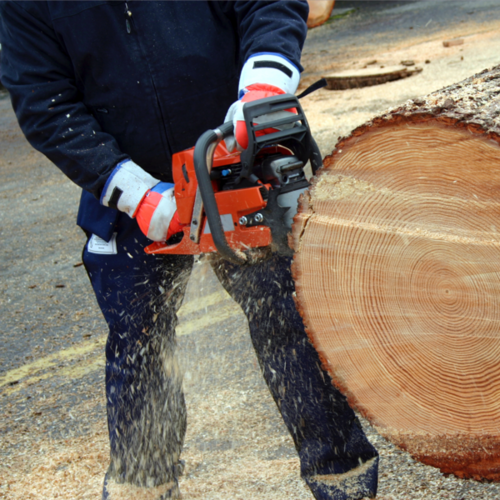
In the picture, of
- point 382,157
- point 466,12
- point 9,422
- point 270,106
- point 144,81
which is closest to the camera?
point 382,157

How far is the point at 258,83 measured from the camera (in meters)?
1.72

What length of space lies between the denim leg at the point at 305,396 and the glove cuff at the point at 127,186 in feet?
1.39

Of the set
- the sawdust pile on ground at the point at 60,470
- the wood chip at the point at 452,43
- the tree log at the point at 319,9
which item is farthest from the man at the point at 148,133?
the wood chip at the point at 452,43

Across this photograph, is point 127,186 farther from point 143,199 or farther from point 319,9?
point 319,9

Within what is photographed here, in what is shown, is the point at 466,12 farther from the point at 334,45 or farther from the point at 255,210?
the point at 255,210

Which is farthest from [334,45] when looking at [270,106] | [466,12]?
[270,106]

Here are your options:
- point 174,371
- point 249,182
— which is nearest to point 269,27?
point 249,182

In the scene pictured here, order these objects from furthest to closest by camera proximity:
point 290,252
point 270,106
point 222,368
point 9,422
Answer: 1. point 222,368
2. point 9,422
3. point 290,252
4. point 270,106

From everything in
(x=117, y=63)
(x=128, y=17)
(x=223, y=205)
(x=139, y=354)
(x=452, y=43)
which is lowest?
(x=452, y=43)

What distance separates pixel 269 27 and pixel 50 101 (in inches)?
29.8

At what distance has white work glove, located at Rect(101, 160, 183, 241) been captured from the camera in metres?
1.83

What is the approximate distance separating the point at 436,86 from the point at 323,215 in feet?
18.0

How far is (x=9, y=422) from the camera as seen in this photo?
2680 millimetres

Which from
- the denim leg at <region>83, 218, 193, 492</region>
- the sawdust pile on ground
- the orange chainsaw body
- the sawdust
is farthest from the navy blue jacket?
the sawdust pile on ground
